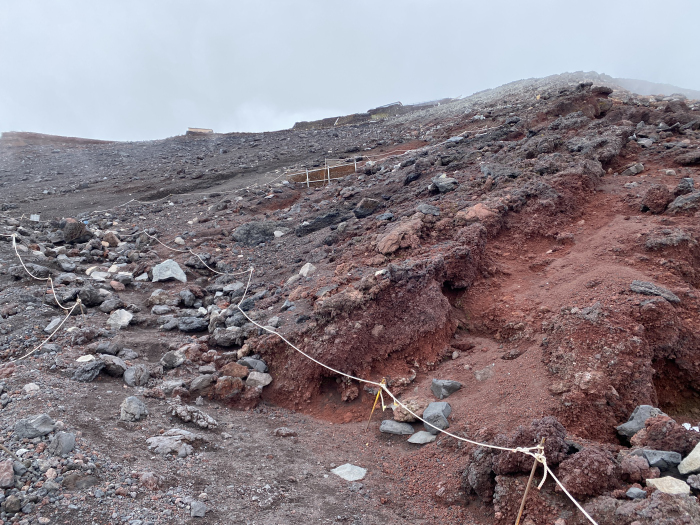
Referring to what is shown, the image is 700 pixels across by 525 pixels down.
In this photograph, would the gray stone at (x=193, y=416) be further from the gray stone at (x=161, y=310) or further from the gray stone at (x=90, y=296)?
the gray stone at (x=90, y=296)

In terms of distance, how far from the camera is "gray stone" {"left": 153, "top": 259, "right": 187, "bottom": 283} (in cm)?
650

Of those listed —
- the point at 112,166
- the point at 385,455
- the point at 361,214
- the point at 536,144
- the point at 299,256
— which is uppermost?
the point at 112,166

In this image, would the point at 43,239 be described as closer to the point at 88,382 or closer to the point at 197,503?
the point at 88,382

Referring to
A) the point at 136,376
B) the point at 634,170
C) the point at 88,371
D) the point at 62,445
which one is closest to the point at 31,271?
the point at 88,371

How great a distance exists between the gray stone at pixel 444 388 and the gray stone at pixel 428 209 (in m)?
2.75

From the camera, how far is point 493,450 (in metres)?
2.54

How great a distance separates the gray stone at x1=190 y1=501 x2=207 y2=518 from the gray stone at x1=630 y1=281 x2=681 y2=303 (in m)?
3.72

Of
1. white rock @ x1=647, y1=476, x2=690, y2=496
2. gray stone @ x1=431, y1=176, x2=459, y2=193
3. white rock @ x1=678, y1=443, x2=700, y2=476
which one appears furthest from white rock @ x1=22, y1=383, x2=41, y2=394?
gray stone @ x1=431, y1=176, x2=459, y2=193

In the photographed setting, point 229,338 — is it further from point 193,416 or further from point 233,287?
point 233,287

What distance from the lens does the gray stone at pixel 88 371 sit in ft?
11.8

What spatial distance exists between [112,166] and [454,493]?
17613 millimetres

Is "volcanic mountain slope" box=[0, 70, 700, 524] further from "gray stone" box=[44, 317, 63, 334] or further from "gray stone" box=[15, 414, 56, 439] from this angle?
"gray stone" box=[44, 317, 63, 334]

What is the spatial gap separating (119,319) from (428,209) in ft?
14.4

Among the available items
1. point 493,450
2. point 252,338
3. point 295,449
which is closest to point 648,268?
point 493,450
